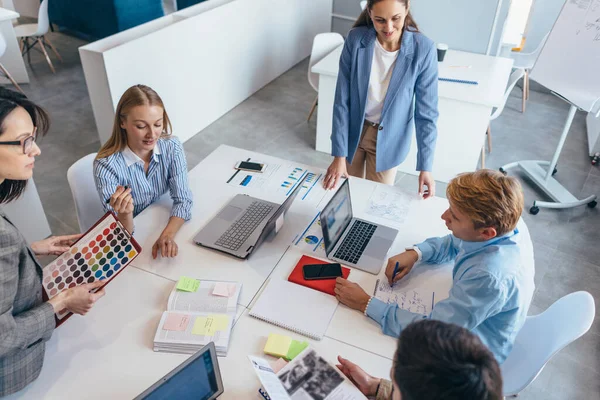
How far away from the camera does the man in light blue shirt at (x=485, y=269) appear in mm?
1455

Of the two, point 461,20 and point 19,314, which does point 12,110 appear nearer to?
point 19,314

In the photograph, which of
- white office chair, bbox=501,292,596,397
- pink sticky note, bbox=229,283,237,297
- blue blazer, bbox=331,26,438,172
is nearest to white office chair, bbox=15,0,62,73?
blue blazer, bbox=331,26,438,172

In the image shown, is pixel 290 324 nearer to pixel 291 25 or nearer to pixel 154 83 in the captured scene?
pixel 154 83

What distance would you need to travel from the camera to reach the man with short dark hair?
0.91 metres

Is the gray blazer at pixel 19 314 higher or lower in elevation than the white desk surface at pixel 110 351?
higher

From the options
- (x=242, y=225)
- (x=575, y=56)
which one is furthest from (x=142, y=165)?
(x=575, y=56)

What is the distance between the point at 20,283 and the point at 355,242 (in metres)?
1.21

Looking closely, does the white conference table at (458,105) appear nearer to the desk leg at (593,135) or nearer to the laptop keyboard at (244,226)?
the desk leg at (593,135)

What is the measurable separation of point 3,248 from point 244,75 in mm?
3842

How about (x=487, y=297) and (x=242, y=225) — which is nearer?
(x=487, y=297)

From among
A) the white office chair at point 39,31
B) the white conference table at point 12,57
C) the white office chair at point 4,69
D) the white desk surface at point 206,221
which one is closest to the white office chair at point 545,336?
the white desk surface at point 206,221

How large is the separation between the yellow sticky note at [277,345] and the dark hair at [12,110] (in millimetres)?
917

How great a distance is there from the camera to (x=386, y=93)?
2.30 meters

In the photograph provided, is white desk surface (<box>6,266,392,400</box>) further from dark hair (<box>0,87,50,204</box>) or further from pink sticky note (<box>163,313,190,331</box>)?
dark hair (<box>0,87,50,204</box>)
